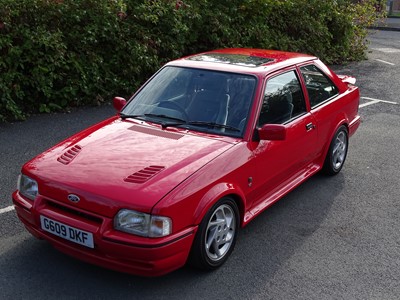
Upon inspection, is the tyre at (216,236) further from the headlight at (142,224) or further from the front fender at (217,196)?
the headlight at (142,224)

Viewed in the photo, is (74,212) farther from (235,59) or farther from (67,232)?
(235,59)

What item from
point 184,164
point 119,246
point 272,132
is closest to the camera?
point 119,246

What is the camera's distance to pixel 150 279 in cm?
373

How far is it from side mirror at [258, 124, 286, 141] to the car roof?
69 centimetres

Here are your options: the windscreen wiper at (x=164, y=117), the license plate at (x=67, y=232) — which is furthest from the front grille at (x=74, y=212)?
the windscreen wiper at (x=164, y=117)

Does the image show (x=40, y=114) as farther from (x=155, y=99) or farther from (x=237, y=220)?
(x=237, y=220)

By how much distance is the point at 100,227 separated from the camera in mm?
3342

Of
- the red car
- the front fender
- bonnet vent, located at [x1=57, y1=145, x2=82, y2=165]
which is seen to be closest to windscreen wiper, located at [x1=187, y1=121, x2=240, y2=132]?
the red car

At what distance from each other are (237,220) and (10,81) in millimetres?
5082

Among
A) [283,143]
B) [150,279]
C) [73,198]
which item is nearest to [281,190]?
[283,143]

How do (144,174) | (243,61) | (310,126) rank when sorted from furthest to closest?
(310,126) → (243,61) → (144,174)

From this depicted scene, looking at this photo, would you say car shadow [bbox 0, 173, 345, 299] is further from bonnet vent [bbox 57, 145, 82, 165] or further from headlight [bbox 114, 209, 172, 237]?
bonnet vent [bbox 57, 145, 82, 165]

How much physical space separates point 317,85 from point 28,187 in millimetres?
3248

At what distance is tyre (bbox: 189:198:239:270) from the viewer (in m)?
3.62
